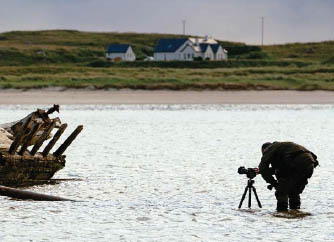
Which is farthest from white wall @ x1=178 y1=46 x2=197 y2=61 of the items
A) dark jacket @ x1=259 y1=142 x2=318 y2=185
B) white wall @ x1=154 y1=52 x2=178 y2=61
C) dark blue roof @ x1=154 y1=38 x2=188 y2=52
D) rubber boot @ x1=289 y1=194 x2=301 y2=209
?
dark jacket @ x1=259 y1=142 x2=318 y2=185

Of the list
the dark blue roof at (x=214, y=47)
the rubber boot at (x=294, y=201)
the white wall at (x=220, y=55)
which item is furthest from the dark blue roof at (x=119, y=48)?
the rubber boot at (x=294, y=201)

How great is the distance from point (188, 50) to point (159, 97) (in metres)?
86.8

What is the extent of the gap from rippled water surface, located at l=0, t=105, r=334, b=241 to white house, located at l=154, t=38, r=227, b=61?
→ 367ft

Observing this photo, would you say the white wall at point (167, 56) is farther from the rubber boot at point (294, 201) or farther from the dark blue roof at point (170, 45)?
the rubber boot at point (294, 201)

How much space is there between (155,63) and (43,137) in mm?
93751

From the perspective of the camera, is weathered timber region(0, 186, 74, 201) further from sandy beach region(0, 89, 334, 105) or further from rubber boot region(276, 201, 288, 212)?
sandy beach region(0, 89, 334, 105)

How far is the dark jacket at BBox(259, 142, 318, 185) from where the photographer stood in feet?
48.4

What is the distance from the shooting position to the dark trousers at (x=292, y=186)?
14.8 metres

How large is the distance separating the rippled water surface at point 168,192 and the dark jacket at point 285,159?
3.40 ft

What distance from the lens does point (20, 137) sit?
1934cm

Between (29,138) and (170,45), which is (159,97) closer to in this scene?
(29,138)

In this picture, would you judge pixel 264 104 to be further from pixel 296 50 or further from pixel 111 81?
pixel 296 50

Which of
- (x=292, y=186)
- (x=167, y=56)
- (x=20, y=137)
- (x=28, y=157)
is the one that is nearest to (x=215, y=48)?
(x=167, y=56)

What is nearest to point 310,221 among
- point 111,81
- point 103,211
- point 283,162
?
point 283,162
